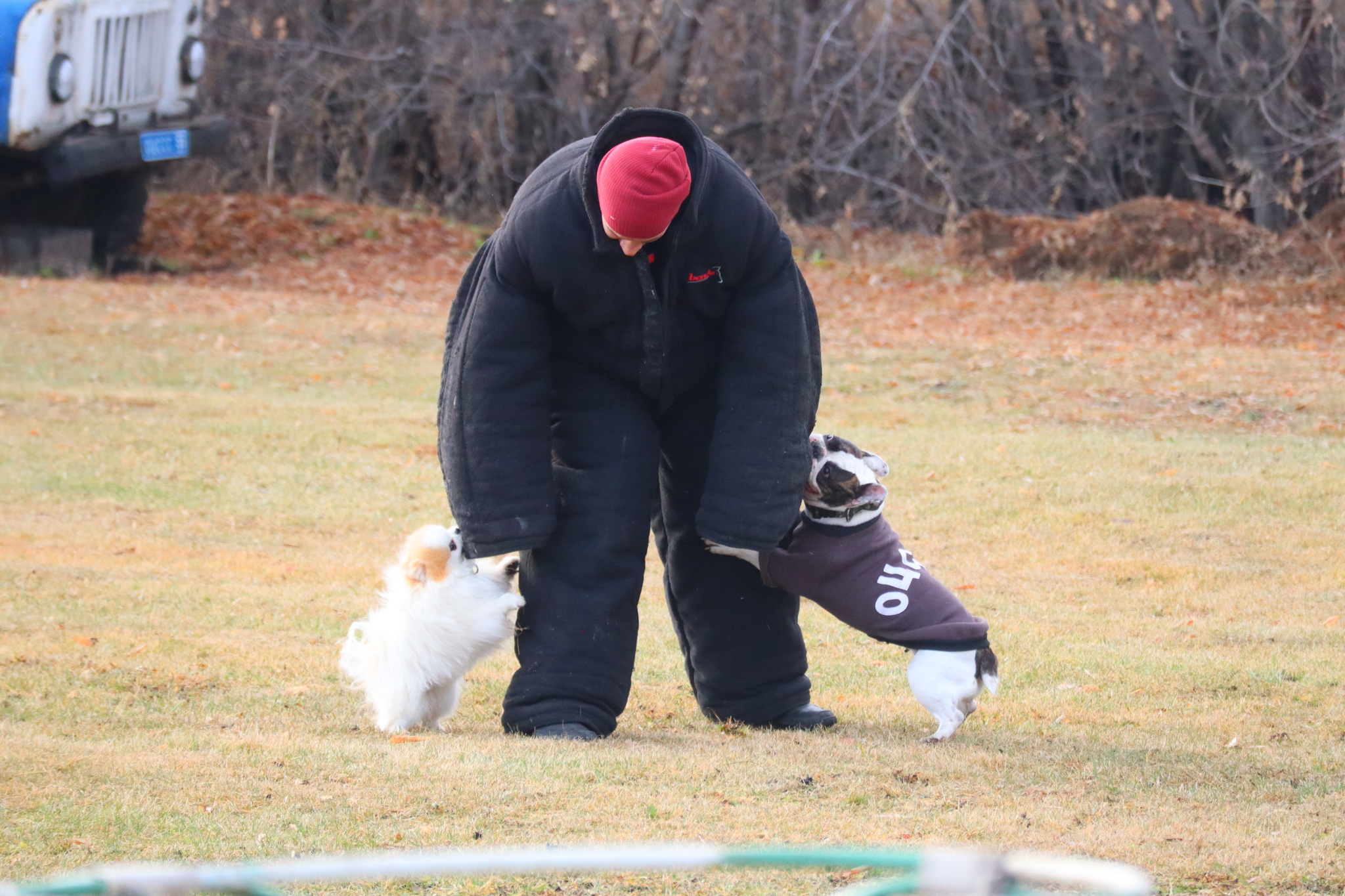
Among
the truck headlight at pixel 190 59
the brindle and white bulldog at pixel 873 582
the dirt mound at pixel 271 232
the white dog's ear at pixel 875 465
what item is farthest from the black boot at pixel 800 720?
the dirt mound at pixel 271 232

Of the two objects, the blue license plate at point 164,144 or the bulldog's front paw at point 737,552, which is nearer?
the bulldog's front paw at point 737,552

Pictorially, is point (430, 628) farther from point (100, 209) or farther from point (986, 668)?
point (100, 209)

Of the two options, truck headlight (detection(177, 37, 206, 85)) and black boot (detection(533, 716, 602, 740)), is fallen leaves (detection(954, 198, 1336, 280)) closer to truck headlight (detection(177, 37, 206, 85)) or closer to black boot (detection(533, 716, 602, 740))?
truck headlight (detection(177, 37, 206, 85))

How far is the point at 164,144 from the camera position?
1421 centimetres

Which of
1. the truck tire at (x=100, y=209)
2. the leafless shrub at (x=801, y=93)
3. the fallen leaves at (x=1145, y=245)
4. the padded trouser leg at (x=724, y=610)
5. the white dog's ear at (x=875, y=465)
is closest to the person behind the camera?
the white dog's ear at (x=875, y=465)

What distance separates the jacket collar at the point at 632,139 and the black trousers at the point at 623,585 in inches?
21.4

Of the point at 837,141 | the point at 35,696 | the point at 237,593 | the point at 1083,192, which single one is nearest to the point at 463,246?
the point at 837,141

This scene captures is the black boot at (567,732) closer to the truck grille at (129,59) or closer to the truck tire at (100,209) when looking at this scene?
the truck grille at (129,59)

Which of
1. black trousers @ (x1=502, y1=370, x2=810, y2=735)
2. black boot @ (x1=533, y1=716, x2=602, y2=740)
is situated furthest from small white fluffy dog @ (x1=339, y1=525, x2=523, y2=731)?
black boot @ (x1=533, y1=716, x2=602, y2=740)

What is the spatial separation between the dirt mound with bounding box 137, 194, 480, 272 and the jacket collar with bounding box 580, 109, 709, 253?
42.4ft

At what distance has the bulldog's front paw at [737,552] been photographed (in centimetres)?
426

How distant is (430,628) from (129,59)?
37.4 feet

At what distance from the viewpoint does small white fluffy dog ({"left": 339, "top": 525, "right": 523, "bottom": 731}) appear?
14.0 ft

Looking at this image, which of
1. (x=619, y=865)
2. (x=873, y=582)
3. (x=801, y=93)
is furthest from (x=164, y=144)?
(x=619, y=865)
